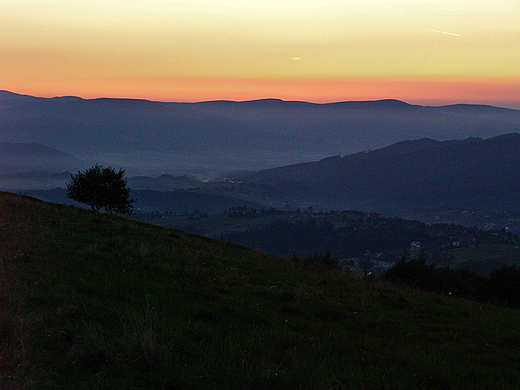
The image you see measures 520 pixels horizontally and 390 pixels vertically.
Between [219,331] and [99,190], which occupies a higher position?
[219,331]

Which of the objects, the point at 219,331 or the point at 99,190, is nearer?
the point at 219,331

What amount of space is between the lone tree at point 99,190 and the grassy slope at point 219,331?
31.2m

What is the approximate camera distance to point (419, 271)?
1923cm

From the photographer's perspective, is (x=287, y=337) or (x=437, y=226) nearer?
(x=287, y=337)

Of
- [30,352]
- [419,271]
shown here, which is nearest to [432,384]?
[30,352]

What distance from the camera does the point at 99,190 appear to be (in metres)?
42.4

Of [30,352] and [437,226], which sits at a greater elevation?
[30,352]

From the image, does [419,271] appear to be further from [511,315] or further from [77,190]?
[77,190]

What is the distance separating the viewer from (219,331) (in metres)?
6.69

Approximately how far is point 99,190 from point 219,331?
130ft

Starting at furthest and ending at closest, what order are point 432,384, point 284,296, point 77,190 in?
1. point 77,190
2. point 284,296
3. point 432,384

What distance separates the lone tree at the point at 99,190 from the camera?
42.1 m

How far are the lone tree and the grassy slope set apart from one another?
31.2 metres

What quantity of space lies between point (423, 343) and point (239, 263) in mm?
9051
